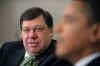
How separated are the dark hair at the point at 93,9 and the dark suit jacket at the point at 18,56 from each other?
683 millimetres

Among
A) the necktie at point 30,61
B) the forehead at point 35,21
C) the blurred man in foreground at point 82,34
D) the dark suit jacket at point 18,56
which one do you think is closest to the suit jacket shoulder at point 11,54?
the dark suit jacket at point 18,56

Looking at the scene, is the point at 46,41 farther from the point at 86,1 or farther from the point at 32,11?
the point at 86,1

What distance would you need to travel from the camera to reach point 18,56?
5.81 ft

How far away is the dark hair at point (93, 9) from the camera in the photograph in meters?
0.83

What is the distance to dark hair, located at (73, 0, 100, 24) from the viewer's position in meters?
0.83

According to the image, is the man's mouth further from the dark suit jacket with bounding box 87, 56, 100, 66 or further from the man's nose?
the dark suit jacket with bounding box 87, 56, 100, 66

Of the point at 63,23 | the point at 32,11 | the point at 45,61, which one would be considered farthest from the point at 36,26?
the point at 63,23

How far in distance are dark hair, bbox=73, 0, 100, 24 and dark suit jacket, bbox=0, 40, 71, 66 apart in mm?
683

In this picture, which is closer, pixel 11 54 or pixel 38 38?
pixel 38 38

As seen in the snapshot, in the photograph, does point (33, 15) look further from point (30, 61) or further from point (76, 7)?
point (76, 7)

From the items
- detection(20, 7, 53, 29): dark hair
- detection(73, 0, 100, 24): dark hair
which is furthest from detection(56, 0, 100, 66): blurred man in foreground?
detection(20, 7, 53, 29): dark hair

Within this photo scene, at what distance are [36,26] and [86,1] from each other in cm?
77

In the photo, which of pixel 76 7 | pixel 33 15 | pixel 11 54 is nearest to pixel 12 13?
pixel 11 54

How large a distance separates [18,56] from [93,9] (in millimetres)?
1090
